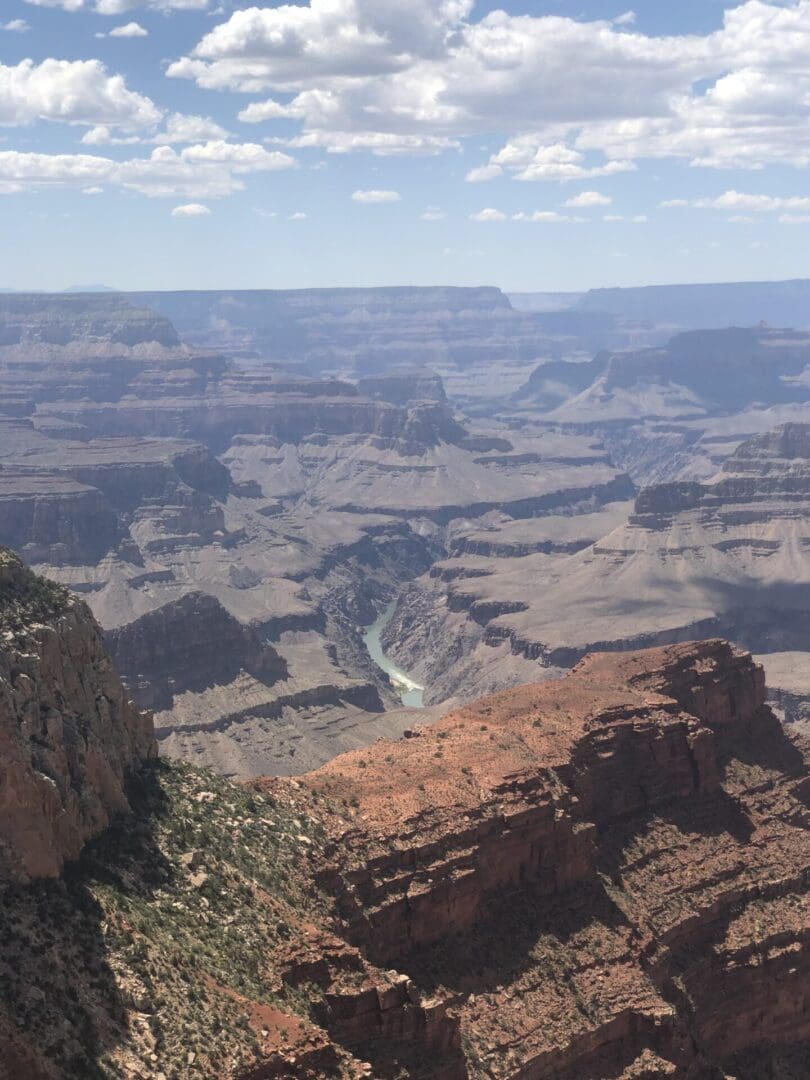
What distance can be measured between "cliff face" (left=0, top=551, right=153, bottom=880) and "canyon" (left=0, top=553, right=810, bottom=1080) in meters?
0.13

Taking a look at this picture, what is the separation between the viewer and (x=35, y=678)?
51625 mm

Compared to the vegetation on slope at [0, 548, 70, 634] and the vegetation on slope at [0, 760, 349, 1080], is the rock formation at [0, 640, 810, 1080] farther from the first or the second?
the vegetation on slope at [0, 548, 70, 634]

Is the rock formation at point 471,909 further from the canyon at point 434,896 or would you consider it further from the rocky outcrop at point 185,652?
the rocky outcrop at point 185,652

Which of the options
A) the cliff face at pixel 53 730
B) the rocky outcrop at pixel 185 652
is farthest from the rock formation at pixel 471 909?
the rocky outcrop at pixel 185 652

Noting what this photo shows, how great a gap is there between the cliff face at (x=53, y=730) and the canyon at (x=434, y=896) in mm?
134

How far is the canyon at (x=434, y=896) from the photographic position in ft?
146

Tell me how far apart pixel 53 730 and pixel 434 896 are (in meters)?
18.6

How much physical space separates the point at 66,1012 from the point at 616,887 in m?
37.0

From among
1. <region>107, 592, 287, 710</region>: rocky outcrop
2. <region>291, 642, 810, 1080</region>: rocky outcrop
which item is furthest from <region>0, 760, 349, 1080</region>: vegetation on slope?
<region>107, 592, 287, 710</region>: rocky outcrop

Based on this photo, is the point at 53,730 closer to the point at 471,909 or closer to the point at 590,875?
the point at 471,909

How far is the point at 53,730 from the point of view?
5122cm

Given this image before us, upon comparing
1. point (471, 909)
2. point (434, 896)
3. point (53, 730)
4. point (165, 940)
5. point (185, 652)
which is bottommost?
point (185, 652)

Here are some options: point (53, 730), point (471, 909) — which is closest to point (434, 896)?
point (471, 909)

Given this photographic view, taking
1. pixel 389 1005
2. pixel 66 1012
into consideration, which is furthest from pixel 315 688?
pixel 66 1012
